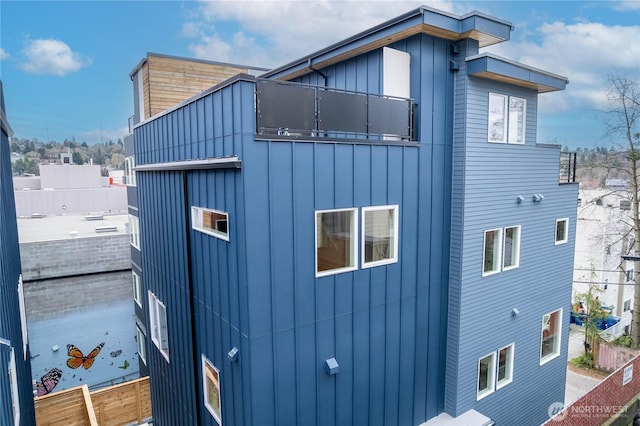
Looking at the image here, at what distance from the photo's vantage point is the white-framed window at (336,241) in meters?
5.22

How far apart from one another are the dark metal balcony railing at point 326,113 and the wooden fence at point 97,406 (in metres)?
10.2

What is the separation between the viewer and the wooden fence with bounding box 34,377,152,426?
10938 mm

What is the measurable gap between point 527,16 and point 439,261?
4406 cm

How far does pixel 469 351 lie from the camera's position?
277 inches

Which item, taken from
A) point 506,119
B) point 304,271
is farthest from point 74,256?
point 506,119

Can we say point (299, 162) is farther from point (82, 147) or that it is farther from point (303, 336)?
point (82, 147)

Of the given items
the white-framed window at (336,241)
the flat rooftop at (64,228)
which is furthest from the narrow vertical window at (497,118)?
the flat rooftop at (64,228)

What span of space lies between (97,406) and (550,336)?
13.0 meters

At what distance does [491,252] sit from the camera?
287 inches

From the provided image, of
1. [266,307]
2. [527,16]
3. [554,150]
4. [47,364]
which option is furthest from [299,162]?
[527,16]

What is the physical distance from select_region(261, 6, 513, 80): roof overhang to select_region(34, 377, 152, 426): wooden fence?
11.2 meters

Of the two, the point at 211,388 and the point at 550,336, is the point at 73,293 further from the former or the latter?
the point at 550,336

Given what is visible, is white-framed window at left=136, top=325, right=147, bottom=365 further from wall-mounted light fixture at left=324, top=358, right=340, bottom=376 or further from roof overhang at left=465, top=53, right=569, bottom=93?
roof overhang at left=465, top=53, right=569, bottom=93

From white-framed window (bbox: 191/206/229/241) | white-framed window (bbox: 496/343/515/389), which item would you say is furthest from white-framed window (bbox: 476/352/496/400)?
white-framed window (bbox: 191/206/229/241)
